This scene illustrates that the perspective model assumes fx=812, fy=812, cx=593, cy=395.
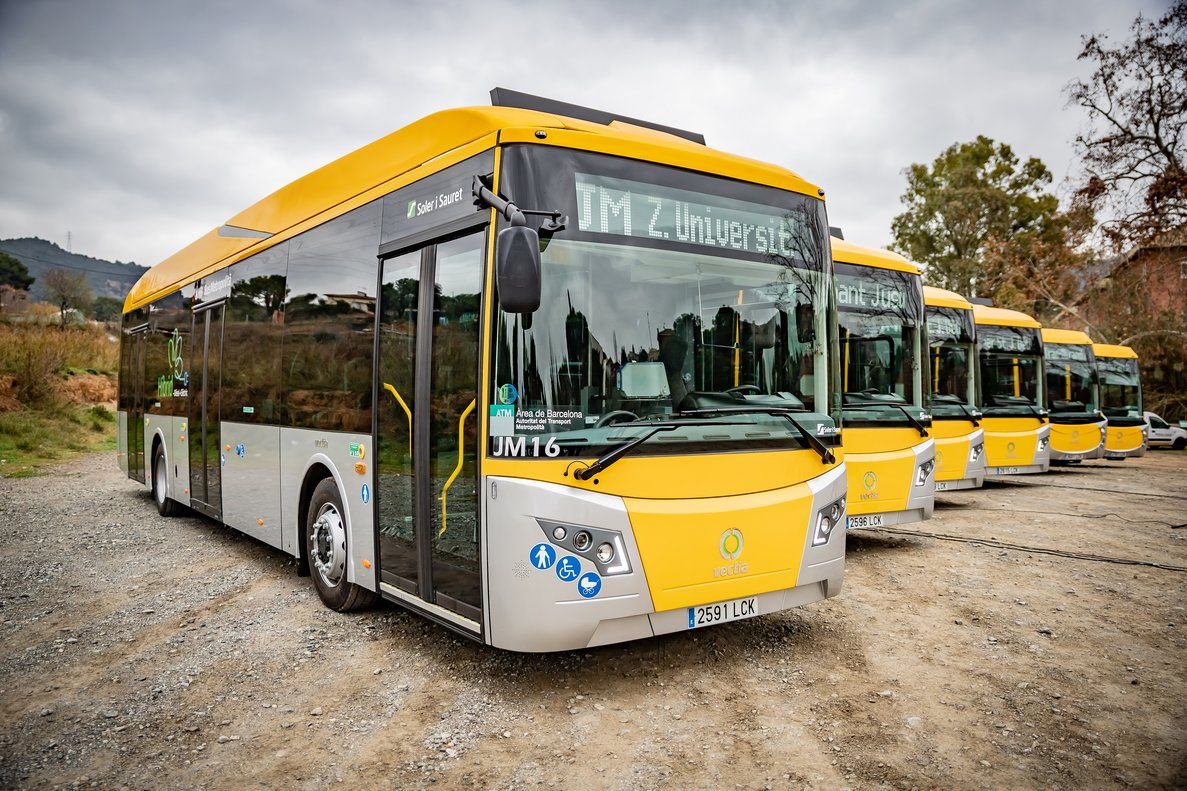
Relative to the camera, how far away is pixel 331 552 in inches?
255

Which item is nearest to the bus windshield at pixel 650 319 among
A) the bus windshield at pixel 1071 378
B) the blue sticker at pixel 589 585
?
the blue sticker at pixel 589 585

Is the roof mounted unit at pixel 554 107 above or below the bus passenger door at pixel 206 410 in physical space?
above

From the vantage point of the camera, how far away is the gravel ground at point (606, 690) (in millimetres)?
3951

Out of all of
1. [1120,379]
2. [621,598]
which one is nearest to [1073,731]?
[621,598]

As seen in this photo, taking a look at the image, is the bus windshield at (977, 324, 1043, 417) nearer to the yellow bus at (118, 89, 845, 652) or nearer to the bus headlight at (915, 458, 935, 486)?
the bus headlight at (915, 458, 935, 486)

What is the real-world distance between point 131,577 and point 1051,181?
151 ft

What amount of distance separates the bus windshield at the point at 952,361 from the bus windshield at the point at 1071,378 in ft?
27.1

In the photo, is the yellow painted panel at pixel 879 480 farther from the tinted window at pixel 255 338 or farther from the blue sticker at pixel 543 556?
the tinted window at pixel 255 338

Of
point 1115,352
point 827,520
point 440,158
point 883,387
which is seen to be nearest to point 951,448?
point 883,387

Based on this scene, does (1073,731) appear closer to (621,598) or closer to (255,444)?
(621,598)

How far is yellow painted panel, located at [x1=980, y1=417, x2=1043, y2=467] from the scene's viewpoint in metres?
15.5

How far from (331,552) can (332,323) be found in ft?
6.01

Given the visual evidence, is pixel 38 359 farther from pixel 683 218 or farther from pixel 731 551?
pixel 731 551

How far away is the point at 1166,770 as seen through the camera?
12.8ft
